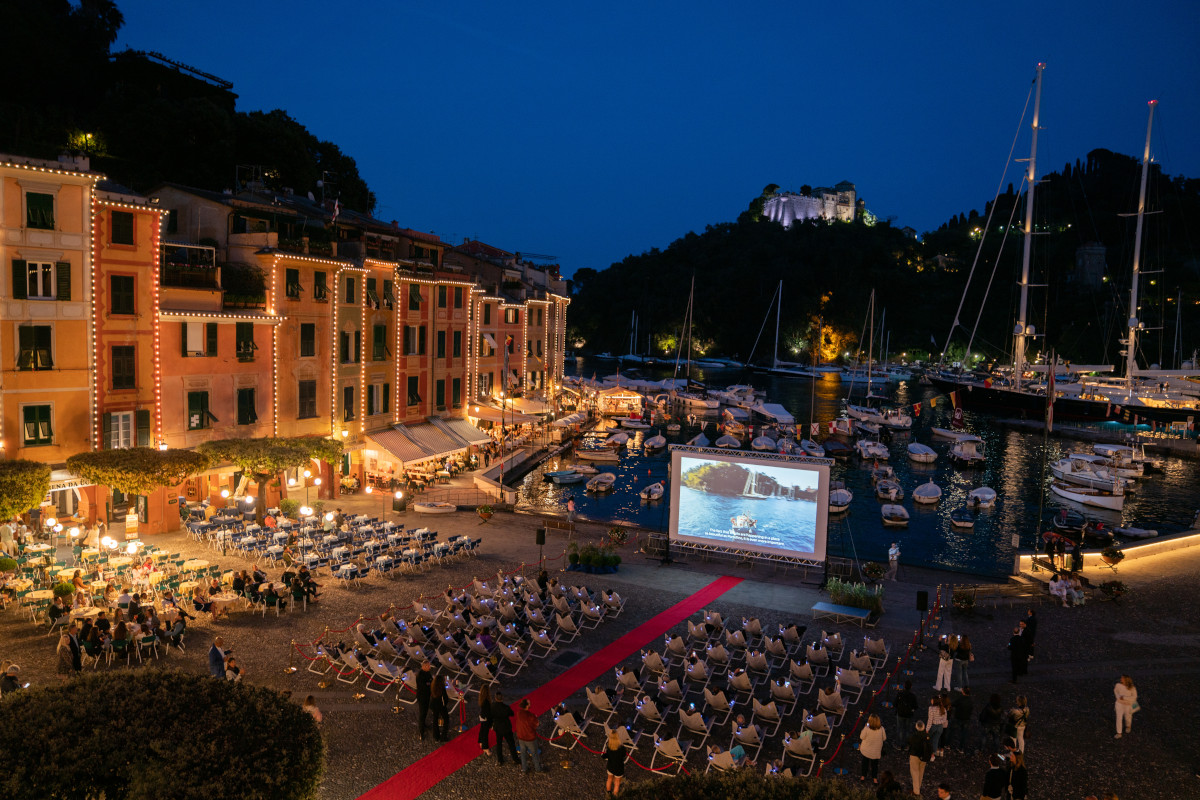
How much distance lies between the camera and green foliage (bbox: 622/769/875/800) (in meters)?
8.04

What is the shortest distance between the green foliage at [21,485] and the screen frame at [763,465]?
1937 cm

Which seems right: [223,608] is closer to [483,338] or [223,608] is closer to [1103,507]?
[483,338]

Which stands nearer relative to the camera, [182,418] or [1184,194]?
[182,418]

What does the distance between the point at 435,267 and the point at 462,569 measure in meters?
25.7

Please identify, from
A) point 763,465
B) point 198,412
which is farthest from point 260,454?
point 763,465

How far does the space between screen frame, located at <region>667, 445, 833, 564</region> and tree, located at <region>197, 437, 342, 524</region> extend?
1422cm

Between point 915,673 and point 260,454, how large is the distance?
74.9 ft

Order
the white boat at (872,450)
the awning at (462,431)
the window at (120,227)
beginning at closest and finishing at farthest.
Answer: the window at (120,227) < the awning at (462,431) < the white boat at (872,450)

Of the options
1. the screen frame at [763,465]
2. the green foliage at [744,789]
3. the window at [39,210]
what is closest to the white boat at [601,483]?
the screen frame at [763,465]

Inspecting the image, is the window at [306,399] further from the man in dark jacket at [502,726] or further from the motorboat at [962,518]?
the motorboat at [962,518]

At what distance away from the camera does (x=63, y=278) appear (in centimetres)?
2712

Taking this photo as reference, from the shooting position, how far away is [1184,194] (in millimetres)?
149625

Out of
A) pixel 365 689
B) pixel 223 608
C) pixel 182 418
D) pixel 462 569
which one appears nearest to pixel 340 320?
pixel 182 418

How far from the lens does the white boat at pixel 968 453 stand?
6456 centimetres
